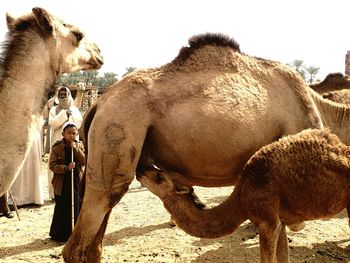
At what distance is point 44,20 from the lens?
361 centimetres

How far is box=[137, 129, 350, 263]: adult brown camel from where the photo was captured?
3508mm

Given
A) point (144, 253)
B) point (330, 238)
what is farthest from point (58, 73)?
point (330, 238)

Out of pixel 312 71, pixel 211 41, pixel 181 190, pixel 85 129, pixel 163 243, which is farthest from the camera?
pixel 312 71

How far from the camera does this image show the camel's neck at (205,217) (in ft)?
12.6

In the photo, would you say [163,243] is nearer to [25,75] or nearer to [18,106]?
[18,106]

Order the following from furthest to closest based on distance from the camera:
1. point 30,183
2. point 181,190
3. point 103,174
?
1. point 30,183
2. point 103,174
3. point 181,190

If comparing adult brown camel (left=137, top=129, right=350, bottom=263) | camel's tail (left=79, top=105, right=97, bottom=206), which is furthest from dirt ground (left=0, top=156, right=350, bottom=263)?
adult brown camel (left=137, top=129, right=350, bottom=263)

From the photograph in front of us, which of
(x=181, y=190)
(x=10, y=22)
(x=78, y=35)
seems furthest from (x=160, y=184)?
(x=10, y=22)

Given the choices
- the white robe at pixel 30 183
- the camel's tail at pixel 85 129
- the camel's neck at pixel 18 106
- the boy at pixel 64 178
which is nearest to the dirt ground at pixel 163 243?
the boy at pixel 64 178

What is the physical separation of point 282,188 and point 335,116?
78.9 inches

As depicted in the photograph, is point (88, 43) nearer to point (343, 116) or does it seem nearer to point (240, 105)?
point (240, 105)

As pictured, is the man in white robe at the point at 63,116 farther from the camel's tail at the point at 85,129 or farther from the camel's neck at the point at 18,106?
the camel's neck at the point at 18,106

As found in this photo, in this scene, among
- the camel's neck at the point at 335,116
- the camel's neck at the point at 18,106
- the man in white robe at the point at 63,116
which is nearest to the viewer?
the camel's neck at the point at 18,106

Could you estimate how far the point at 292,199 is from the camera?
3.59m
